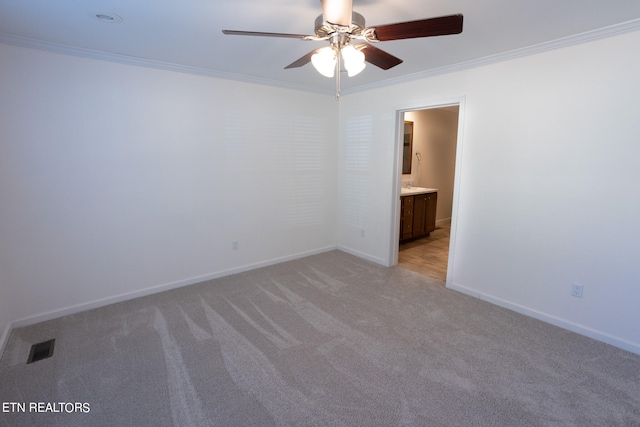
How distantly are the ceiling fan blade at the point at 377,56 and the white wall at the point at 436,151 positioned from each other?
12.0 feet

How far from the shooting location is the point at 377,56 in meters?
2.03

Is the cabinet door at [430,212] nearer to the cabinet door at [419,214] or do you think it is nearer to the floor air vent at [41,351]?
the cabinet door at [419,214]

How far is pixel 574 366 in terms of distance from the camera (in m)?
2.25

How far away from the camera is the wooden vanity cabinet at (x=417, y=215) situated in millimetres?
5125

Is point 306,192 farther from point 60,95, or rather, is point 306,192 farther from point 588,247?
point 588,247

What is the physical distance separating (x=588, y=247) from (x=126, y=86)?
170 inches

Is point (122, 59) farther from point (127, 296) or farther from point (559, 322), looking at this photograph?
point (559, 322)

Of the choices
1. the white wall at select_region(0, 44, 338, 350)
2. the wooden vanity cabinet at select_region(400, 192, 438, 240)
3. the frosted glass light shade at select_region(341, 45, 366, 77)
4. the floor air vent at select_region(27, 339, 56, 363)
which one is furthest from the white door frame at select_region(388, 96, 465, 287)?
the floor air vent at select_region(27, 339, 56, 363)

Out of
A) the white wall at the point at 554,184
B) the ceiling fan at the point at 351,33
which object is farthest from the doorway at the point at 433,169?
the ceiling fan at the point at 351,33

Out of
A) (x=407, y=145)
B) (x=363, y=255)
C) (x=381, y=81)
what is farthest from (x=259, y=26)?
(x=407, y=145)

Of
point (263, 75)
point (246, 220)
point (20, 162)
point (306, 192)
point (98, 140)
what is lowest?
point (246, 220)

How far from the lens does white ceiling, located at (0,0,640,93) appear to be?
1.95m

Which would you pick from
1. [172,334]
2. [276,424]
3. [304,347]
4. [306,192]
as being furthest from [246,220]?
[276,424]

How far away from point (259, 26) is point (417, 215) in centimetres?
398
